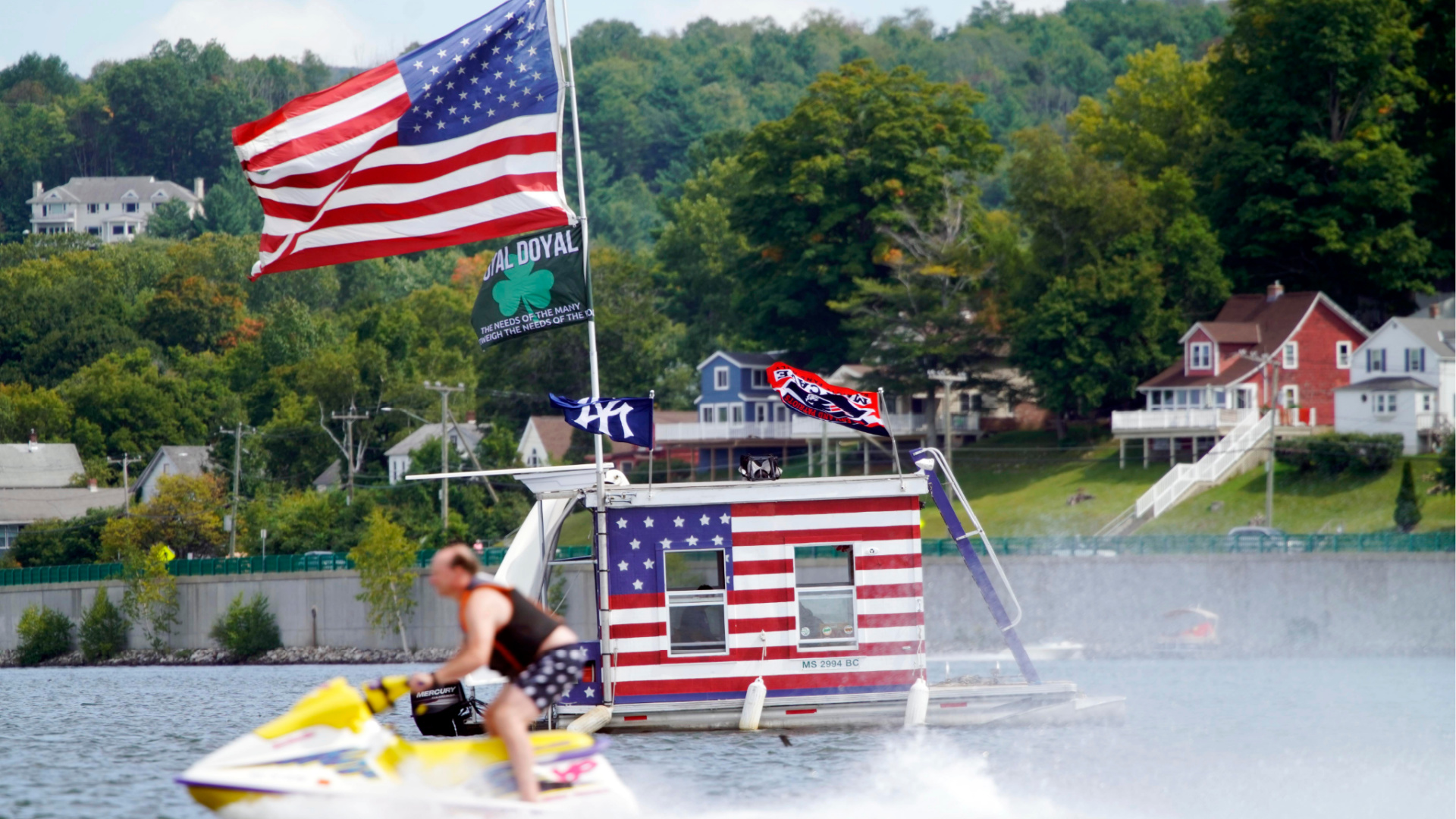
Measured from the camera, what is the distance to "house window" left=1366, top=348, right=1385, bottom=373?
86062 mm

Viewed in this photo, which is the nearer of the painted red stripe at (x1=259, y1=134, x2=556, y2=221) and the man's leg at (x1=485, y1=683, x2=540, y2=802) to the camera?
the man's leg at (x1=485, y1=683, x2=540, y2=802)

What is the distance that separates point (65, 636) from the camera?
2904 inches

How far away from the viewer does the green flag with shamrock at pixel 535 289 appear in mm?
22656

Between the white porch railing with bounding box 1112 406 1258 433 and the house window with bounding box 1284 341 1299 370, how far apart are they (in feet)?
18.5

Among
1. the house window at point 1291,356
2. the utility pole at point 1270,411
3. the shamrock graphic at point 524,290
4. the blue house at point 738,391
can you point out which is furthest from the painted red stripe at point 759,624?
the blue house at point 738,391

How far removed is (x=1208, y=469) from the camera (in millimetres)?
79062

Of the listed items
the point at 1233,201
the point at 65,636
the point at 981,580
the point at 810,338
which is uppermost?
the point at 1233,201

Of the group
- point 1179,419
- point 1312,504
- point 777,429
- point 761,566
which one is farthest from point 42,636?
point 761,566

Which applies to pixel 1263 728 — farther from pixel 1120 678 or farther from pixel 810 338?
pixel 810 338

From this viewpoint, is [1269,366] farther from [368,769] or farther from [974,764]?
[368,769]

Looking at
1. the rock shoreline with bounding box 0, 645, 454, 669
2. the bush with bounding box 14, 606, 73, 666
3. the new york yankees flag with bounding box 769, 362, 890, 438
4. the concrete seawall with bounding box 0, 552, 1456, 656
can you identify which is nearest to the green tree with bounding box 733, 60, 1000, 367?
the concrete seawall with bounding box 0, 552, 1456, 656

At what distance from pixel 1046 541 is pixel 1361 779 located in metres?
41.6

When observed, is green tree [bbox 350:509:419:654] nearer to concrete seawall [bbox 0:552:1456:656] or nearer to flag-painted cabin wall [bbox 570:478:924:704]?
concrete seawall [bbox 0:552:1456:656]

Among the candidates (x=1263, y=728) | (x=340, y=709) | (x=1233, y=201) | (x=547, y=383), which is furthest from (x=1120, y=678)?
(x=547, y=383)
